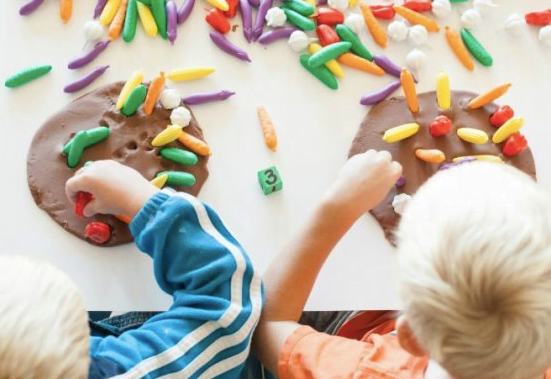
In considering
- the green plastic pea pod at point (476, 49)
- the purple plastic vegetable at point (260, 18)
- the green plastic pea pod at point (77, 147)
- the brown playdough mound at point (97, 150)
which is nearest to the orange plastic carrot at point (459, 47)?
the green plastic pea pod at point (476, 49)

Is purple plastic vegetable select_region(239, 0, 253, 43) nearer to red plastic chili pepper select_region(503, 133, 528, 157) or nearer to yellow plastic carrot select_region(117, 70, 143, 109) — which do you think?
yellow plastic carrot select_region(117, 70, 143, 109)

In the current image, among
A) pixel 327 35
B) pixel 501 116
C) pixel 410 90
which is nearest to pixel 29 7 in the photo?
pixel 327 35

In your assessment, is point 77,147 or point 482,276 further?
point 77,147

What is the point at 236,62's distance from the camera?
0.85m

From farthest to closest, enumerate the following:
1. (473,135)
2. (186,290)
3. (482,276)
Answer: (473,135) < (186,290) < (482,276)

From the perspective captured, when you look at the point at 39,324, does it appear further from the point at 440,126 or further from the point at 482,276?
the point at 440,126

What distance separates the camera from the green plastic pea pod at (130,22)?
840 millimetres

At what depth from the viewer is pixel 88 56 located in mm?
828

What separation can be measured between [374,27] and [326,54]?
3.0 inches

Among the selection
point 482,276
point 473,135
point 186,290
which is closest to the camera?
point 482,276

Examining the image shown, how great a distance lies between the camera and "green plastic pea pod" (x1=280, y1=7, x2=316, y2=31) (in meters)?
0.86

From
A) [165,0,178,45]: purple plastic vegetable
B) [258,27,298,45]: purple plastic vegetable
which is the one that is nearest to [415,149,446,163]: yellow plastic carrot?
[258,27,298,45]: purple plastic vegetable

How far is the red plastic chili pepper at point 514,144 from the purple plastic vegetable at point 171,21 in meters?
0.42

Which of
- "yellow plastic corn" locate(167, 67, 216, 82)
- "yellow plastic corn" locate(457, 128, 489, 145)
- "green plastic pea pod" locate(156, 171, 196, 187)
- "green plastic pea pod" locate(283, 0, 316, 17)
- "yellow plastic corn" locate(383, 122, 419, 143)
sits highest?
"green plastic pea pod" locate(283, 0, 316, 17)
